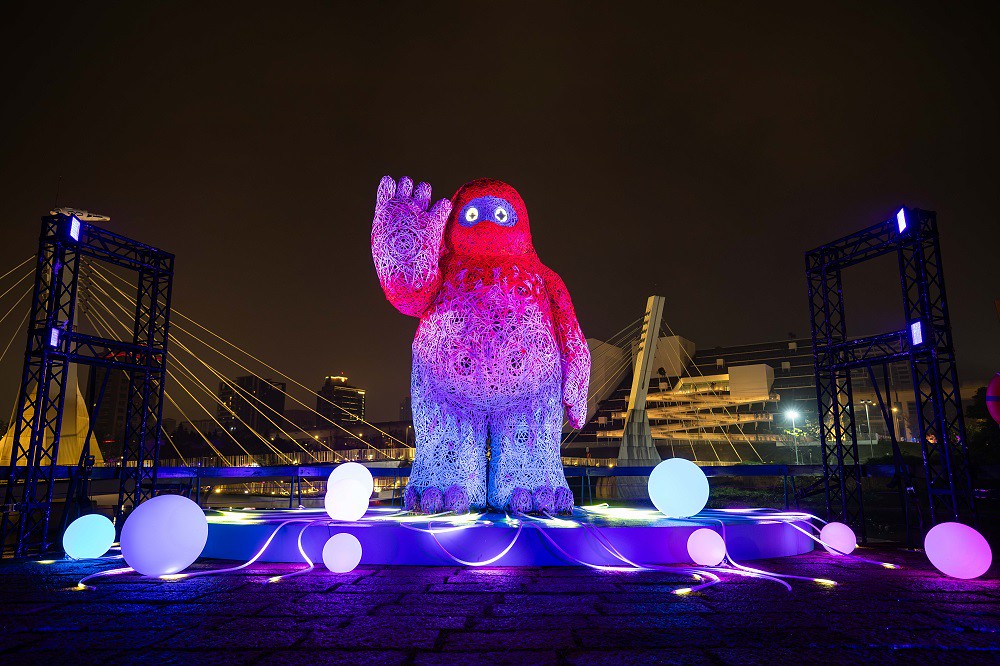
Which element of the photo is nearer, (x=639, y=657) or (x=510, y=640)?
(x=639, y=657)

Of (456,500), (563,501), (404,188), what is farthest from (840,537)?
(404,188)

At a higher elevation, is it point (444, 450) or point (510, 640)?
point (444, 450)

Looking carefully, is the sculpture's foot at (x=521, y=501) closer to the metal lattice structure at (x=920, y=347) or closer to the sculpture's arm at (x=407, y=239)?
the sculpture's arm at (x=407, y=239)

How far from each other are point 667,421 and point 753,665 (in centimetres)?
4036

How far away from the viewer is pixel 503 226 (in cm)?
573

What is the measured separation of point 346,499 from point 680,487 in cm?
273

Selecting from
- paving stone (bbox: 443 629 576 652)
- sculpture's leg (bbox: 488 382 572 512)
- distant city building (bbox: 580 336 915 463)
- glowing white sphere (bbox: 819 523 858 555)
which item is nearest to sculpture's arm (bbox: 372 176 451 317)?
sculpture's leg (bbox: 488 382 572 512)

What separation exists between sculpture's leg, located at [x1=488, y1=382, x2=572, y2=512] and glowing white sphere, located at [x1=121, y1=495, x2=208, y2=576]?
2.50 meters

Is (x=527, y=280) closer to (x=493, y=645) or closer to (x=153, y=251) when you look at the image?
(x=493, y=645)

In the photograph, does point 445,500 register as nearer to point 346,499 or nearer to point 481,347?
point 346,499

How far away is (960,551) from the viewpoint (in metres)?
4.07

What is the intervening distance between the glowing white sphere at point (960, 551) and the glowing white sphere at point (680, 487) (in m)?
1.59

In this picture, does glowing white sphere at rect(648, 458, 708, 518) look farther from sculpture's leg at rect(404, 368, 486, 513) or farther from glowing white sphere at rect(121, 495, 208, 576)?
glowing white sphere at rect(121, 495, 208, 576)

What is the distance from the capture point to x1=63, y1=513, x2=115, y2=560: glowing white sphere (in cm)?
503
